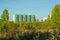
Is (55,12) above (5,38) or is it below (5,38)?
above

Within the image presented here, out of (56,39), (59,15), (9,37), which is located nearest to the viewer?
(56,39)

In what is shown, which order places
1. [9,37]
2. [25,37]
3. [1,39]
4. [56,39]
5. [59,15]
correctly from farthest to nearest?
1. [59,15]
2. [25,37]
3. [9,37]
4. [1,39]
5. [56,39]

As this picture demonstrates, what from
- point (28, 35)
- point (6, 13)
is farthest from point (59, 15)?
point (28, 35)

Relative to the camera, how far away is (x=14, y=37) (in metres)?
7.18

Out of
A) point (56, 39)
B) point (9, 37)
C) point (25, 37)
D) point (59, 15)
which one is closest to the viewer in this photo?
point (56, 39)

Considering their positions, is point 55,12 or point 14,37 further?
point 55,12

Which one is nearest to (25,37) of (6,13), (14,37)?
(14,37)

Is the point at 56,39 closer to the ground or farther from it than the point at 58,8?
closer to the ground

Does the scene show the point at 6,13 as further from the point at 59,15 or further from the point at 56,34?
the point at 56,34

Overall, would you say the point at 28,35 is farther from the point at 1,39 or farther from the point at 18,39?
the point at 1,39

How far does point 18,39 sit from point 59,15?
2805 cm

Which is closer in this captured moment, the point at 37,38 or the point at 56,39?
the point at 56,39

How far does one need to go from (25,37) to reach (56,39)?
231cm

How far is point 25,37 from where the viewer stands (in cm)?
771
